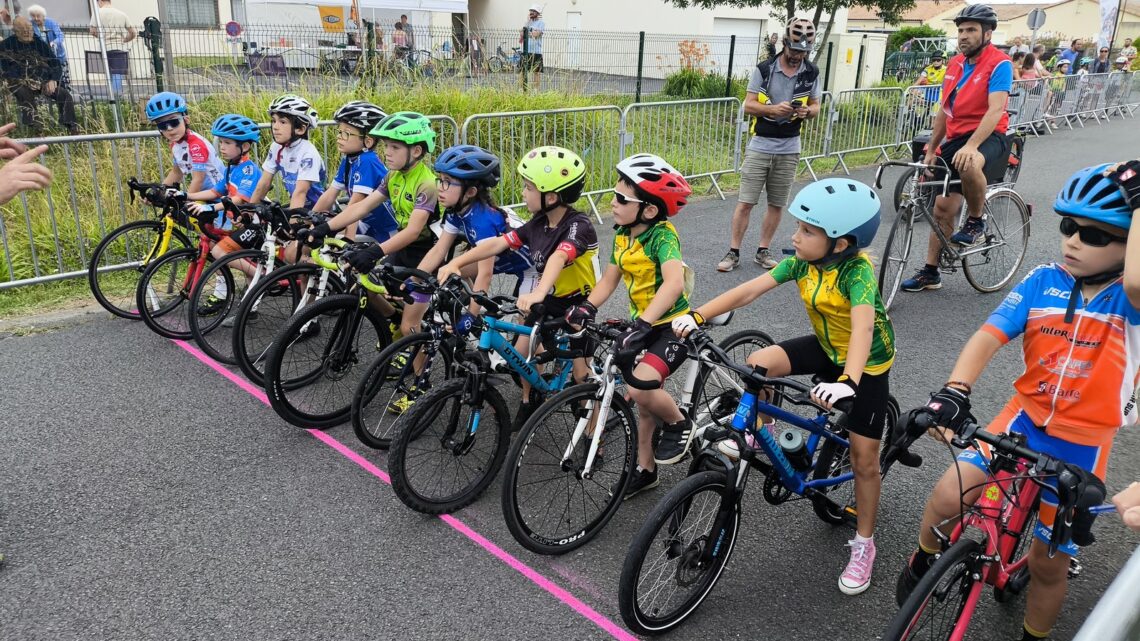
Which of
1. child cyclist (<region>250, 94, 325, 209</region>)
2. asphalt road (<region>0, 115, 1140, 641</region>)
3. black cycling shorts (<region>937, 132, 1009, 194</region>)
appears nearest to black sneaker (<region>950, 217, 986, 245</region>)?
black cycling shorts (<region>937, 132, 1009, 194</region>)

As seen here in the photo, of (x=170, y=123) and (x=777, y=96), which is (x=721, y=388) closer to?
(x=777, y=96)

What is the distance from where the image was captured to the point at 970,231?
23.5ft

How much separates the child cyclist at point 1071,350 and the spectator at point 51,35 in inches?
497

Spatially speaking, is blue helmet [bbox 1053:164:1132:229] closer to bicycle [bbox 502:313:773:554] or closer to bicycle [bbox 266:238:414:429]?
bicycle [bbox 502:313:773:554]

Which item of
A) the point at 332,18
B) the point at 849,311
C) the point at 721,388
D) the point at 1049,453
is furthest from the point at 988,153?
the point at 332,18

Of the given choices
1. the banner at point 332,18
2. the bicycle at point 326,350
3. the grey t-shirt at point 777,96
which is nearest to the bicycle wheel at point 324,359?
the bicycle at point 326,350

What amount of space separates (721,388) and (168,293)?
14.6 ft

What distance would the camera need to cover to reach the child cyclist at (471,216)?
486 cm

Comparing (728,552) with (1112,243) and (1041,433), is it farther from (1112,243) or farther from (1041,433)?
(1112,243)

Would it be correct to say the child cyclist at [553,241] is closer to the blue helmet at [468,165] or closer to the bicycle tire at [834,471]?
the blue helmet at [468,165]

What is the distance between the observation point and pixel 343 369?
17.1 ft

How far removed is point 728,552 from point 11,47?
41.0ft

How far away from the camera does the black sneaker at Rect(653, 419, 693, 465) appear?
3885 mm

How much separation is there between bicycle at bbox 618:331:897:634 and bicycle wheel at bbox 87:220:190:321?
15.8ft
